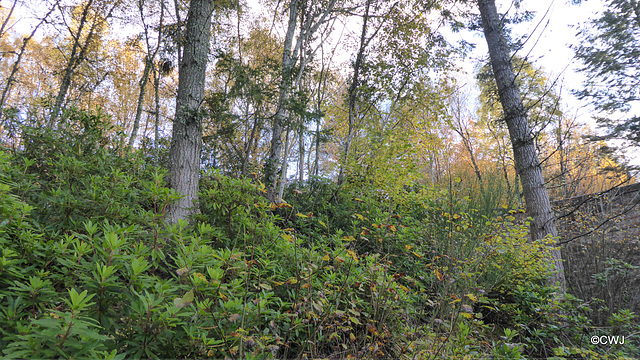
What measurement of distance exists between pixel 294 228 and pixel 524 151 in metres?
3.65

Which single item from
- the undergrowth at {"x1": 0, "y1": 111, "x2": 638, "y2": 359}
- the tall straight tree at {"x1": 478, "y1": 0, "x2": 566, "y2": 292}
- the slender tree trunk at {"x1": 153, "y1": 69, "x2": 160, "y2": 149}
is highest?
the slender tree trunk at {"x1": 153, "y1": 69, "x2": 160, "y2": 149}

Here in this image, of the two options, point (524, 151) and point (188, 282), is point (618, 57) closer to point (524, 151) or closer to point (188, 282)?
point (524, 151)

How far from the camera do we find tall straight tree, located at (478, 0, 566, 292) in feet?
12.7

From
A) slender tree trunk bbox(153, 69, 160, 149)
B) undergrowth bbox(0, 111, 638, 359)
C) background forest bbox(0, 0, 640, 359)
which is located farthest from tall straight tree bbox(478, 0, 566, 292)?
slender tree trunk bbox(153, 69, 160, 149)

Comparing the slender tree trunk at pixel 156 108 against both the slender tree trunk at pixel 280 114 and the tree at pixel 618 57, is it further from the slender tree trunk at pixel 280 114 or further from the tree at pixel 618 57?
the tree at pixel 618 57

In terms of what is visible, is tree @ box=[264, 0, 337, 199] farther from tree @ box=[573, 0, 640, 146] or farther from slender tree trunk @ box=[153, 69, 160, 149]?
tree @ box=[573, 0, 640, 146]

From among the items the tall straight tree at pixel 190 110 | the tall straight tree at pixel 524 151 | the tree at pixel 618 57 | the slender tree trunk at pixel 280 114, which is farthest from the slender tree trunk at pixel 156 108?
the tree at pixel 618 57

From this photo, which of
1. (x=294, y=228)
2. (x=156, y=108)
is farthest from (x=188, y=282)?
(x=156, y=108)

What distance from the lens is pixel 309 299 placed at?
168cm

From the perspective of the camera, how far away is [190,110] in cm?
366

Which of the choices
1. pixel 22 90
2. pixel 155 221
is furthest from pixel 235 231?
pixel 22 90

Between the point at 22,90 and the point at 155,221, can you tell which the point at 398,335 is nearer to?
the point at 155,221

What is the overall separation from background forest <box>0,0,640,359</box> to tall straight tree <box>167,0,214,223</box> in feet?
0.10

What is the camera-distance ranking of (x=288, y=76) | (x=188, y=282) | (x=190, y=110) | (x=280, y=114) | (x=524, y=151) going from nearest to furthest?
(x=188, y=282) < (x=190, y=110) < (x=524, y=151) < (x=288, y=76) < (x=280, y=114)
